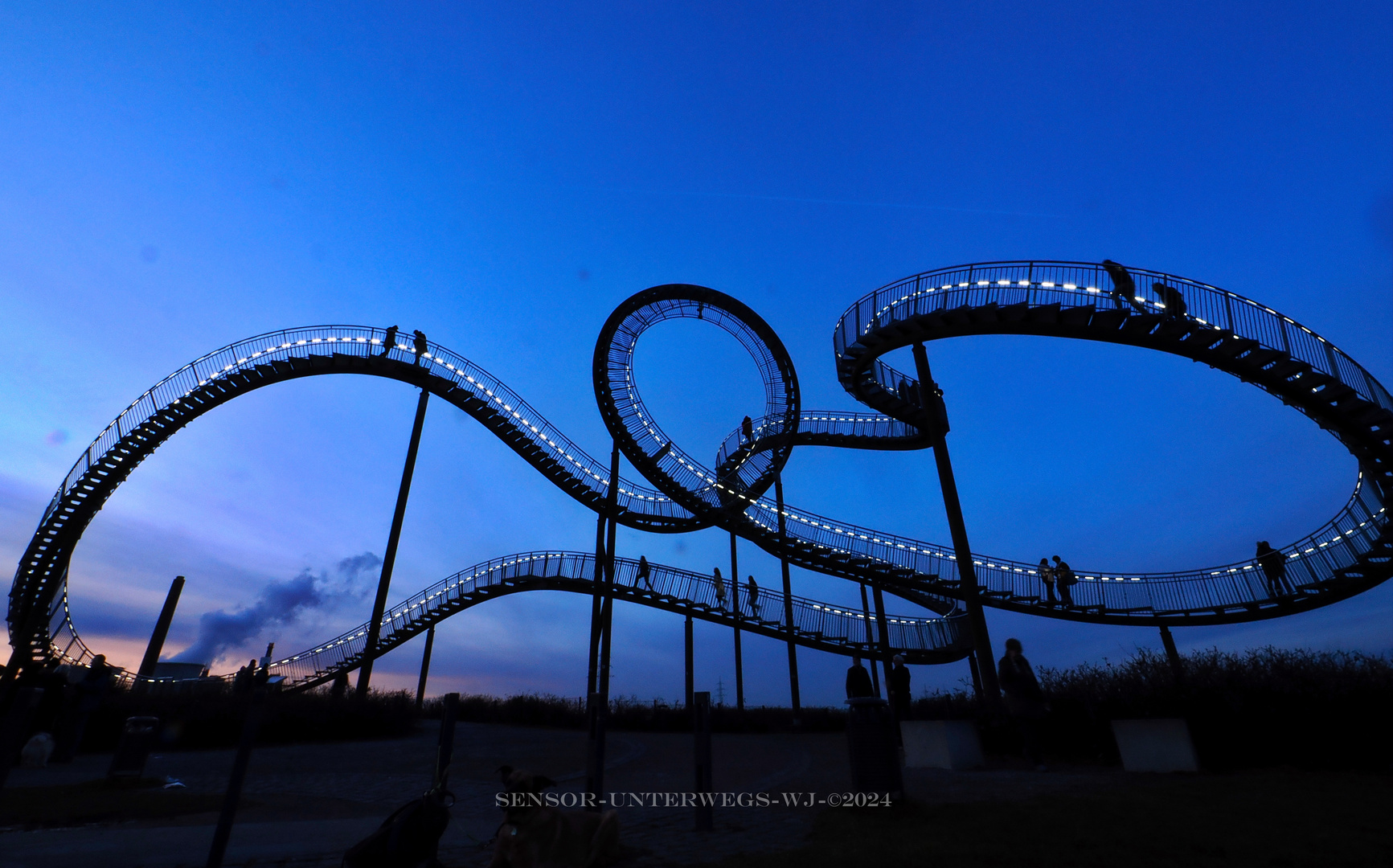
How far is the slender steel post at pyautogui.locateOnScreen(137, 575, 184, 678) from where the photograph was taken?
24297mm

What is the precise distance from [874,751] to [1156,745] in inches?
206

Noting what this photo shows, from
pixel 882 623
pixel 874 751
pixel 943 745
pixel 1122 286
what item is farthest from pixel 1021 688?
pixel 882 623

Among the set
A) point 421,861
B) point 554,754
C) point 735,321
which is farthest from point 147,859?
point 735,321

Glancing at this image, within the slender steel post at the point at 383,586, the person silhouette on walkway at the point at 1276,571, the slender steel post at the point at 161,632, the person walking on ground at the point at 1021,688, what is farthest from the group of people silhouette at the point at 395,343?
the person silhouette on walkway at the point at 1276,571

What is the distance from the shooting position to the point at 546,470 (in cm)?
2417

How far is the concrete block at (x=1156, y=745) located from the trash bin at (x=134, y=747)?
14.2 meters

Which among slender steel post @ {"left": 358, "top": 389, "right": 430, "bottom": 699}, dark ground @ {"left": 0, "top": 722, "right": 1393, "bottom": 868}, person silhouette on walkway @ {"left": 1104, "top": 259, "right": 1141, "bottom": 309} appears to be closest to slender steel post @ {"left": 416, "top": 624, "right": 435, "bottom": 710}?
Result: slender steel post @ {"left": 358, "top": 389, "right": 430, "bottom": 699}

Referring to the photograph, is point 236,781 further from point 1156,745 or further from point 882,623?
point 882,623

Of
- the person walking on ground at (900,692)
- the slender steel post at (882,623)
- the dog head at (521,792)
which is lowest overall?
the dog head at (521,792)

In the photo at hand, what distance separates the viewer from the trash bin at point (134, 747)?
369 inches

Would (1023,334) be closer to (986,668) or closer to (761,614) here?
(986,668)

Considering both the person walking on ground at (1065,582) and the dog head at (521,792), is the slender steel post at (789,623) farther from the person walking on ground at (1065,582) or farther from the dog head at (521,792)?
the dog head at (521,792)

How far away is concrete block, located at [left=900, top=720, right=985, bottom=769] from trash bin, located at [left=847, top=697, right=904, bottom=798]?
14.2 ft

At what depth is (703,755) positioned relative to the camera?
6.37 metres
